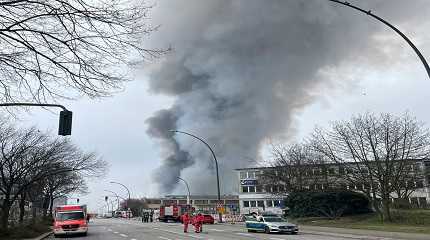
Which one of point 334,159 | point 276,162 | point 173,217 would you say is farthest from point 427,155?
point 173,217

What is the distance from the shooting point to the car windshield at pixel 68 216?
30141 mm

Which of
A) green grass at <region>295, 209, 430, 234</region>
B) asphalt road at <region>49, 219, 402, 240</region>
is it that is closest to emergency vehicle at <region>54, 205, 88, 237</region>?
asphalt road at <region>49, 219, 402, 240</region>

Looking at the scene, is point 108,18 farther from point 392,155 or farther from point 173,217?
point 173,217

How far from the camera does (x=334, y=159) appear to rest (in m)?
41.2

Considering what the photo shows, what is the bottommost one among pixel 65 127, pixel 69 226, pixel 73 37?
pixel 69 226

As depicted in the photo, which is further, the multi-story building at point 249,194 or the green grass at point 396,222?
the multi-story building at point 249,194

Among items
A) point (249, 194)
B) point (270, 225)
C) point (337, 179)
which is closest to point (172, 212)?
point (337, 179)

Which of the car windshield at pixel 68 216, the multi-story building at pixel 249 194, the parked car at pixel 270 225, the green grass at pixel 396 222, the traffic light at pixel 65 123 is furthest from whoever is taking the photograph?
the multi-story building at pixel 249 194

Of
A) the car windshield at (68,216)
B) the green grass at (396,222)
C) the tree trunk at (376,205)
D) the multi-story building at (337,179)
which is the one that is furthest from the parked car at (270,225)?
the car windshield at (68,216)

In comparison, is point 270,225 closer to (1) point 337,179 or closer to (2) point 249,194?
(1) point 337,179

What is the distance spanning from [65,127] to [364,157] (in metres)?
30.0

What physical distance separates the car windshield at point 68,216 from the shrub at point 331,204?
2573 centimetres

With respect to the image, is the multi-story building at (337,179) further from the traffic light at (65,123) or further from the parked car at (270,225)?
the traffic light at (65,123)

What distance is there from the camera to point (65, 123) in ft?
51.0
